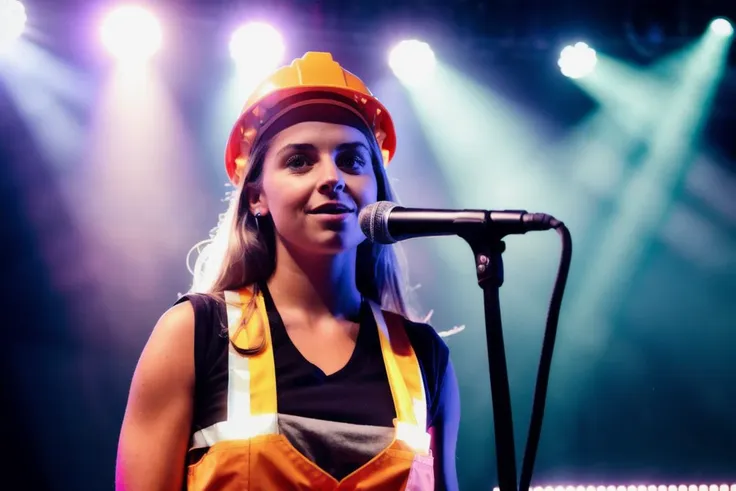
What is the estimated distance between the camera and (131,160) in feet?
14.3

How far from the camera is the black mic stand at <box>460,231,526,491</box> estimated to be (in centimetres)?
119

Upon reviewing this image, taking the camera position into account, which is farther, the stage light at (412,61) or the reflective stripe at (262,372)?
the stage light at (412,61)

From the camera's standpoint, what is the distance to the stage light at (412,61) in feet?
15.5

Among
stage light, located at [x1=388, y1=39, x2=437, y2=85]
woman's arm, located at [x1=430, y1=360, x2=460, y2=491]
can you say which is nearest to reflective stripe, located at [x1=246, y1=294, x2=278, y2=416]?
woman's arm, located at [x1=430, y1=360, x2=460, y2=491]

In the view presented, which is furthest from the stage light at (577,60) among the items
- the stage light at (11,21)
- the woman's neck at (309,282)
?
the stage light at (11,21)

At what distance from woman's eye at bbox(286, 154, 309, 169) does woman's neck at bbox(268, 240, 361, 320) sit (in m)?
0.27

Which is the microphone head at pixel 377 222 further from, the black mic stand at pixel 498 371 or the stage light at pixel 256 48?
the stage light at pixel 256 48

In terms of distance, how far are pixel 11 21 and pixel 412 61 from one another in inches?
106

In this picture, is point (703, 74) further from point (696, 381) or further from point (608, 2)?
point (696, 381)

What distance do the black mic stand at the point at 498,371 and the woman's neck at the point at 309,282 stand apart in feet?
3.00

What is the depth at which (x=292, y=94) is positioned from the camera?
6.95ft

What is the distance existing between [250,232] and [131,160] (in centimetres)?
249

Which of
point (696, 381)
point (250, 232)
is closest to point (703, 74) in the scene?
point (696, 381)

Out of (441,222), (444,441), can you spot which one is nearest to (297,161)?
(441,222)
